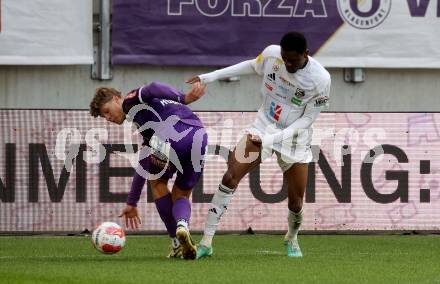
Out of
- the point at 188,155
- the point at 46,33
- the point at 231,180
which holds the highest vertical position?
the point at 46,33

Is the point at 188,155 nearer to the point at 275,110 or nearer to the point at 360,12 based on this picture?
the point at 275,110

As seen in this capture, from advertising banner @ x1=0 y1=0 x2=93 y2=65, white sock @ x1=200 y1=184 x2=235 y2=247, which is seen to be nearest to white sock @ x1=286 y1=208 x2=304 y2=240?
white sock @ x1=200 y1=184 x2=235 y2=247

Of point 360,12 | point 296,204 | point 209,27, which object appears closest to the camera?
point 296,204

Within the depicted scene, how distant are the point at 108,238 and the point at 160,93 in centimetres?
145

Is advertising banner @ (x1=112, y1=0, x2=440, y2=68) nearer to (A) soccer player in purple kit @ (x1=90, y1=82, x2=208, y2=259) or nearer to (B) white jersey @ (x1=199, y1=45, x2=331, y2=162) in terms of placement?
(B) white jersey @ (x1=199, y1=45, x2=331, y2=162)

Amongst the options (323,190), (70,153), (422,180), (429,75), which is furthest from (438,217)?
(70,153)

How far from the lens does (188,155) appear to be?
10.8 meters

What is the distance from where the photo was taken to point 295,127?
11141 mm

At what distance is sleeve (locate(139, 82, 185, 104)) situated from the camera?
34.2 feet

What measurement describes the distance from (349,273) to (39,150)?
22.1 feet

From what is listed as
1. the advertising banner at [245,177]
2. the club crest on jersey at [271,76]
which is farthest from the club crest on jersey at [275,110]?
the advertising banner at [245,177]

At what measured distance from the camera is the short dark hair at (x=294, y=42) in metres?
10.4

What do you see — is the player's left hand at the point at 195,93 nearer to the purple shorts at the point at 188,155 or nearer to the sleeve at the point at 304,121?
the purple shorts at the point at 188,155

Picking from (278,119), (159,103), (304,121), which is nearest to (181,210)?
(159,103)
